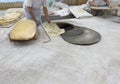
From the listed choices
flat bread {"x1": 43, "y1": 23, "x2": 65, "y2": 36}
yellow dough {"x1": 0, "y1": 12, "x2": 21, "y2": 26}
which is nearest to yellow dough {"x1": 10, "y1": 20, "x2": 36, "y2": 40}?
flat bread {"x1": 43, "y1": 23, "x2": 65, "y2": 36}

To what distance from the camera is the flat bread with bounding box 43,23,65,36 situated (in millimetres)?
3393

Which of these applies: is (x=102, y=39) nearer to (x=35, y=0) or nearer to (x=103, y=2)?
(x=35, y=0)

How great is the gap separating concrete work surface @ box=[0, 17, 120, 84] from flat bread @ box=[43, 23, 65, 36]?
5.6 inches

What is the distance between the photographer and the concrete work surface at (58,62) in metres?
2.15

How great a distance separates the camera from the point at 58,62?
2498 mm

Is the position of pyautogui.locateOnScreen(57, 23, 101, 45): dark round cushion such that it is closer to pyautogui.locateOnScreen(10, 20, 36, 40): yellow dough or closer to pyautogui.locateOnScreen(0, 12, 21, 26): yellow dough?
pyautogui.locateOnScreen(10, 20, 36, 40): yellow dough

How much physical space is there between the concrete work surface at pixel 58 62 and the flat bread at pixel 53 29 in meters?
0.14

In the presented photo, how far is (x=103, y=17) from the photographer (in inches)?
185

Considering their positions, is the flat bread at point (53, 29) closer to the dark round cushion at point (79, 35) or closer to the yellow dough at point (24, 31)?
the dark round cushion at point (79, 35)

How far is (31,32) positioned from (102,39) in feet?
4.50

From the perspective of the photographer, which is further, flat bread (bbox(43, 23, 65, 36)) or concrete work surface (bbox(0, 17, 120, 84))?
flat bread (bbox(43, 23, 65, 36))

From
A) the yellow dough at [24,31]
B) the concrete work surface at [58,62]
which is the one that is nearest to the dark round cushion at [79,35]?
the concrete work surface at [58,62]

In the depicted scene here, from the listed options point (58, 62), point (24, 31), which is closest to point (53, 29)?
point (24, 31)

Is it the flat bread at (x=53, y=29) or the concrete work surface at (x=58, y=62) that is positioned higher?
the flat bread at (x=53, y=29)
